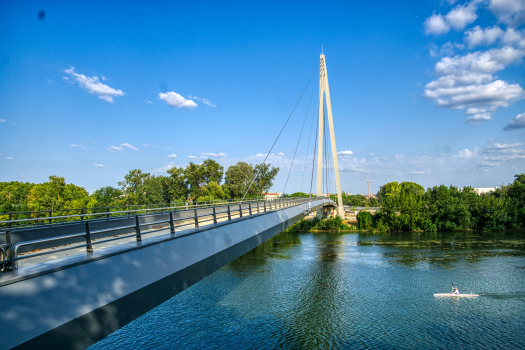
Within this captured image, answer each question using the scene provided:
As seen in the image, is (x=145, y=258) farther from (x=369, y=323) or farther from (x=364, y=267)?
(x=364, y=267)

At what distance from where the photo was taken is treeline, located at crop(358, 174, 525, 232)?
50.8m

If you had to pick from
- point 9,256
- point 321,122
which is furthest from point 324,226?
point 9,256

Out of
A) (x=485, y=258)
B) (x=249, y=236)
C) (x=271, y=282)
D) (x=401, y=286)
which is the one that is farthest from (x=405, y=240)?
(x=249, y=236)

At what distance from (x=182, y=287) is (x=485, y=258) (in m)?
32.2

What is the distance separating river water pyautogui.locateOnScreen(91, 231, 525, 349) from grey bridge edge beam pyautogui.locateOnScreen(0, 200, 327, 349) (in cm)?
1048

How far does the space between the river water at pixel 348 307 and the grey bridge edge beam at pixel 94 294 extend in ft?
34.4

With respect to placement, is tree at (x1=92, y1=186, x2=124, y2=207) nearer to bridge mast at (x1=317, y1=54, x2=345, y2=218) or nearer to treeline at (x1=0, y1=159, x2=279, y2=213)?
treeline at (x1=0, y1=159, x2=279, y2=213)

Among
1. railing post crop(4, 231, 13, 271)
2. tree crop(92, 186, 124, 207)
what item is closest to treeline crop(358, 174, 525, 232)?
tree crop(92, 186, 124, 207)

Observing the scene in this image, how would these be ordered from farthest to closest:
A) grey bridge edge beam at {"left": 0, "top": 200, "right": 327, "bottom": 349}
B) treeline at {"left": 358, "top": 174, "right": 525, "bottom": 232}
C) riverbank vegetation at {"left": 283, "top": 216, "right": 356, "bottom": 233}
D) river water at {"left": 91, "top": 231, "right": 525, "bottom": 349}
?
riverbank vegetation at {"left": 283, "top": 216, "right": 356, "bottom": 233} < treeline at {"left": 358, "top": 174, "right": 525, "bottom": 232} < river water at {"left": 91, "top": 231, "right": 525, "bottom": 349} < grey bridge edge beam at {"left": 0, "top": 200, "right": 327, "bottom": 349}

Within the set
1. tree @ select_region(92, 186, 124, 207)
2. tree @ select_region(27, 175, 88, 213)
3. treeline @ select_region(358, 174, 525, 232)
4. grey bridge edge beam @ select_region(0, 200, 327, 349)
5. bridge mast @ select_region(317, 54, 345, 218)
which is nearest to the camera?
grey bridge edge beam @ select_region(0, 200, 327, 349)

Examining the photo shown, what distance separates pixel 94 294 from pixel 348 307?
18.0 m

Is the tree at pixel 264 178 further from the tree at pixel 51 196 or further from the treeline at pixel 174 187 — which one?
the tree at pixel 51 196

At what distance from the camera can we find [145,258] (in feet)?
19.9

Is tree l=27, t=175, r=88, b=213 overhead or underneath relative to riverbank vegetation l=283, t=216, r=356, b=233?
overhead
